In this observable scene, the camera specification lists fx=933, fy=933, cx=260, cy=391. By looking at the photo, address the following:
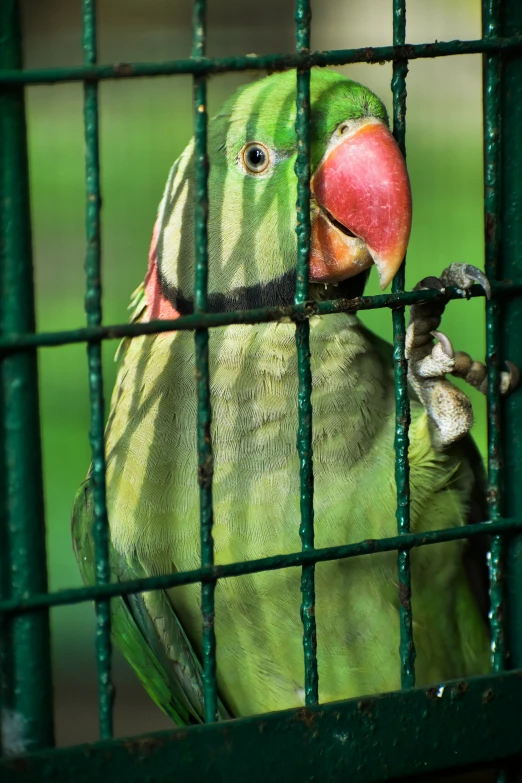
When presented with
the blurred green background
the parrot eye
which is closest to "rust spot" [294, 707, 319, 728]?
the parrot eye

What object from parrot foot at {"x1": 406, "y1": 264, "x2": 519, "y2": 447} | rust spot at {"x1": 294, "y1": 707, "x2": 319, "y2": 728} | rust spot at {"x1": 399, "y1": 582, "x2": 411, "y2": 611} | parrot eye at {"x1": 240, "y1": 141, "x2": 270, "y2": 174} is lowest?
rust spot at {"x1": 294, "y1": 707, "x2": 319, "y2": 728}

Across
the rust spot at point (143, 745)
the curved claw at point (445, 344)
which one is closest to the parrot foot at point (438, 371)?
the curved claw at point (445, 344)

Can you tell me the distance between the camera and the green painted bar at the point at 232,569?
3.12ft

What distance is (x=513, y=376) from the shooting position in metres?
1.19

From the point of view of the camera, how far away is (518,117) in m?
1.18

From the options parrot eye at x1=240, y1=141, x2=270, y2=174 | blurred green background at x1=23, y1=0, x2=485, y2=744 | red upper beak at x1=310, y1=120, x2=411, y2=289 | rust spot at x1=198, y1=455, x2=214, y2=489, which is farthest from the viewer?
blurred green background at x1=23, y1=0, x2=485, y2=744

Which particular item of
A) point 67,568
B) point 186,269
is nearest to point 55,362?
point 67,568

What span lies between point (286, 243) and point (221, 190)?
152mm

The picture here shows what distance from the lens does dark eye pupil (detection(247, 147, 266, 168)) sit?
148 cm

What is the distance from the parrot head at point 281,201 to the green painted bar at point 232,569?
1.33ft

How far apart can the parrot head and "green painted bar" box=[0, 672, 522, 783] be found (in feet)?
1.94

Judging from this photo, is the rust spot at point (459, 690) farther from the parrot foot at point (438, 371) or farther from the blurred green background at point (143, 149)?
the blurred green background at point (143, 149)

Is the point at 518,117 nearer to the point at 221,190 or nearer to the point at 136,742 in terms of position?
the point at 221,190

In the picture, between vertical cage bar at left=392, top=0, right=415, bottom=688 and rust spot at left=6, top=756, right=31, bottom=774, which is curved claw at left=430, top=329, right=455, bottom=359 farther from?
rust spot at left=6, top=756, right=31, bottom=774
